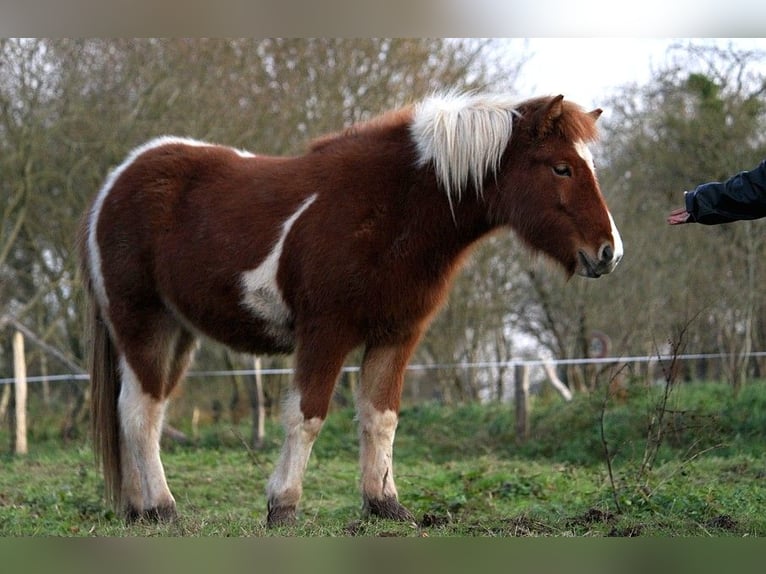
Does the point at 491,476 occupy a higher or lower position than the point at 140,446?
lower

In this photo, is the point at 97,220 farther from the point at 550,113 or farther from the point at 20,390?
the point at 20,390

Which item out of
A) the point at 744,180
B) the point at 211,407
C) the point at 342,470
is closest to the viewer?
the point at 744,180

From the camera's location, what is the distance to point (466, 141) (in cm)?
589

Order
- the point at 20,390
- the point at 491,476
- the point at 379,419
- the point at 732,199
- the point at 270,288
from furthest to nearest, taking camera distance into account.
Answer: the point at 20,390 → the point at 491,476 → the point at 379,419 → the point at 270,288 → the point at 732,199

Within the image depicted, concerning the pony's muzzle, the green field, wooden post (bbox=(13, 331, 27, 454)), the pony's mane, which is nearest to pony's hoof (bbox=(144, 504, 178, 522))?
the green field

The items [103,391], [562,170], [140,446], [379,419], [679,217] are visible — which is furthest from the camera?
[103,391]

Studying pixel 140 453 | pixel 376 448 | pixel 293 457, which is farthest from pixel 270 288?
pixel 140 453

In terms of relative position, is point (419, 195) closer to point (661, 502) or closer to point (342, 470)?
point (661, 502)

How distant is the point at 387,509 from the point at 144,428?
69.6 inches

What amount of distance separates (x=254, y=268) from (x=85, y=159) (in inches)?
283

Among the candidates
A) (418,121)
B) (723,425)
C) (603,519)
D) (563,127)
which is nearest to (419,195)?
(418,121)

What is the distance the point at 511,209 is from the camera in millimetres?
5938

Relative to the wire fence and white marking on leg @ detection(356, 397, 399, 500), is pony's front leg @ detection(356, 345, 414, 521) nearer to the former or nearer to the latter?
white marking on leg @ detection(356, 397, 399, 500)

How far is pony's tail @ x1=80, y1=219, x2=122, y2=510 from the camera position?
682cm
